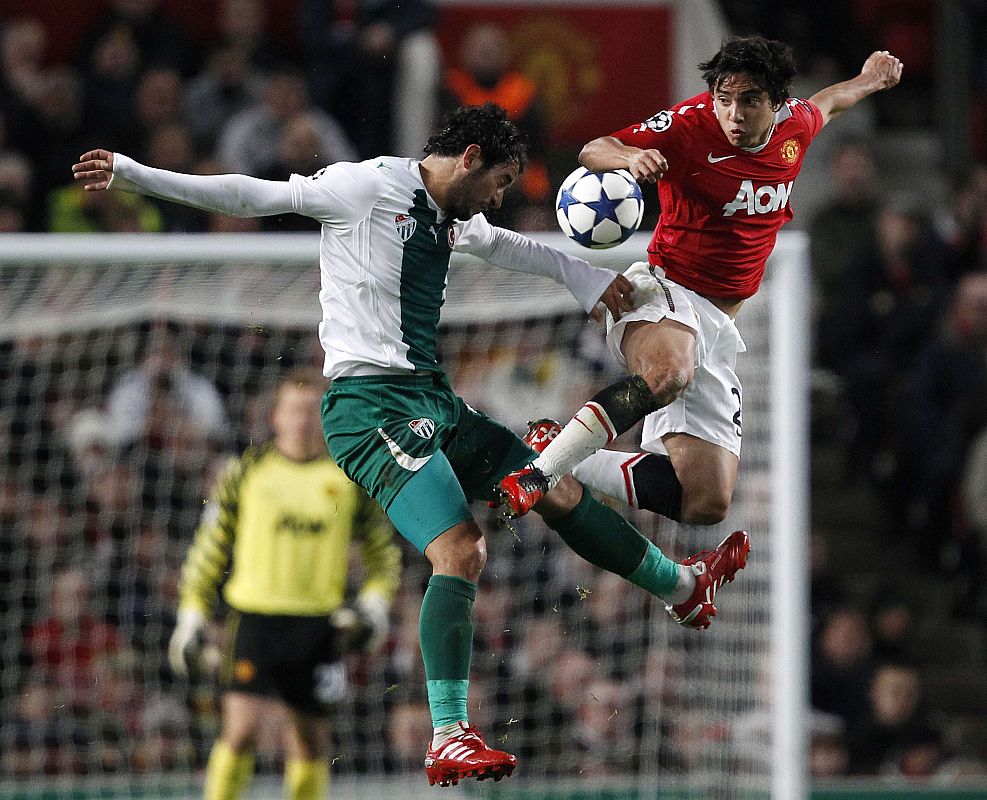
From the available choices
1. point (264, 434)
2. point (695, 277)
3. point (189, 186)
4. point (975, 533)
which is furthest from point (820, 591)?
point (189, 186)

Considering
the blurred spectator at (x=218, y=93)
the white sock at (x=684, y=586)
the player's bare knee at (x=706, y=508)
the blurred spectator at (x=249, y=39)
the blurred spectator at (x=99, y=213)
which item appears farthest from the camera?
the blurred spectator at (x=249, y=39)

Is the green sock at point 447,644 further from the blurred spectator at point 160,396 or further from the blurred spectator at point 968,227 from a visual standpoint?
the blurred spectator at point 968,227

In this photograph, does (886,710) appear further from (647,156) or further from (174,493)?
(647,156)

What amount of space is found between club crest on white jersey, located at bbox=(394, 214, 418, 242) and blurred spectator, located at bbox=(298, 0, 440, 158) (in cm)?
483

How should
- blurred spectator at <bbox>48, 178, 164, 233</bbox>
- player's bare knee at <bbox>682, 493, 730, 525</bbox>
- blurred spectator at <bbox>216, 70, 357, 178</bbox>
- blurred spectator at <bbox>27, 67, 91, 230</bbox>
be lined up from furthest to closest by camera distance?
blurred spectator at <bbox>27, 67, 91, 230</bbox>, blurred spectator at <bbox>216, 70, 357, 178</bbox>, blurred spectator at <bbox>48, 178, 164, 233</bbox>, player's bare knee at <bbox>682, 493, 730, 525</bbox>

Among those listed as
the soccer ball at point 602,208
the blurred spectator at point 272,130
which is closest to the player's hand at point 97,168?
the soccer ball at point 602,208

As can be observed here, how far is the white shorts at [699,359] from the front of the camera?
17.5ft

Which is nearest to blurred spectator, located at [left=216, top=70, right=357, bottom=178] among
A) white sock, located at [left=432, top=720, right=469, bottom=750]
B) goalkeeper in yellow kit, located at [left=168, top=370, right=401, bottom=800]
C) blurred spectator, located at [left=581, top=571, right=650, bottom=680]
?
goalkeeper in yellow kit, located at [left=168, top=370, right=401, bottom=800]

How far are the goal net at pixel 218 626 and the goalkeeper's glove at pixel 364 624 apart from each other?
856mm

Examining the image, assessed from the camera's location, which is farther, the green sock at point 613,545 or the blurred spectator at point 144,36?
the blurred spectator at point 144,36

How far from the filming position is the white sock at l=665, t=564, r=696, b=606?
542 centimetres

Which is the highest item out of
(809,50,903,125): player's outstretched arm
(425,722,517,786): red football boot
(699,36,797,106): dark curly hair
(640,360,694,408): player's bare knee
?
(809,50,903,125): player's outstretched arm

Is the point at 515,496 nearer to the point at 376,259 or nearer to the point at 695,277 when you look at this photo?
the point at 376,259

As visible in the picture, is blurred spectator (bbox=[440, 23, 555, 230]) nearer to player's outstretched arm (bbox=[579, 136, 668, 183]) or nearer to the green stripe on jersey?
the green stripe on jersey
